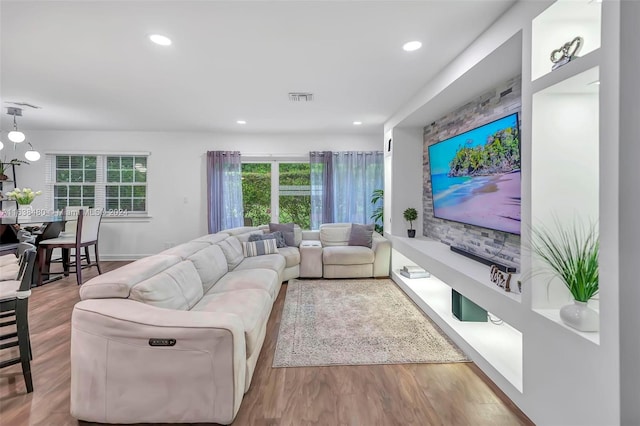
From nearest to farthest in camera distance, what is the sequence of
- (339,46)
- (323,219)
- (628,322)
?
(628,322) → (339,46) → (323,219)

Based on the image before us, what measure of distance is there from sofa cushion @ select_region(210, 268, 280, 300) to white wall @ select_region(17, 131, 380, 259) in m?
2.96

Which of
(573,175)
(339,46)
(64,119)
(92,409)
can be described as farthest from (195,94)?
(573,175)

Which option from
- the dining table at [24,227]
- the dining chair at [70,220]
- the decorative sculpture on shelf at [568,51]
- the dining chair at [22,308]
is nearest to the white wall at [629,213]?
the decorative sculpture on shelf at [568,51]

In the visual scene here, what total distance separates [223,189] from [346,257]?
2684mm

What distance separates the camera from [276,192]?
580cm

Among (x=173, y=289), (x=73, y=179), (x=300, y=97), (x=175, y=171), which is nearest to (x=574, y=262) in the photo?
(x=173, y=289)

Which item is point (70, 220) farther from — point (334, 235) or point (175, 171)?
point (334, 235)

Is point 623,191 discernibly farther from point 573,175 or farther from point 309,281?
point 309,281

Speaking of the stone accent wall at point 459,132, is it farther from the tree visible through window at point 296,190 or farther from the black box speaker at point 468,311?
the tree visible through window at point 296,190

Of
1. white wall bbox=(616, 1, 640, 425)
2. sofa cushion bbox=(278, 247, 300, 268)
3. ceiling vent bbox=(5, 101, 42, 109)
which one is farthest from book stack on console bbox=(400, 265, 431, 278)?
ceiling vent bbox=(5, 101, 42, 109)

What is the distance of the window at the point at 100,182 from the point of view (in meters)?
5.62

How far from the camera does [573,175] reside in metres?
1.68

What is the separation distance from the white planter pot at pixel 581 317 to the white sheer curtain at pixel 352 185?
4227 mm

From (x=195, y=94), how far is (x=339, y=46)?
1.98 meters
